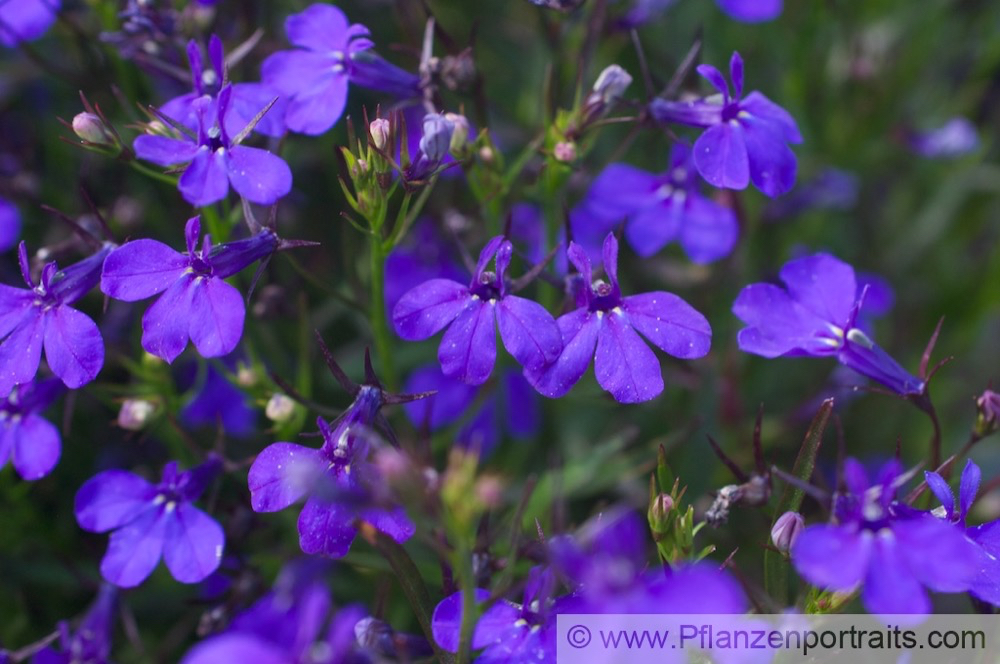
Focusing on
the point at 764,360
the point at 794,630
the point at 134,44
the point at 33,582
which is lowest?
the point at 33,582

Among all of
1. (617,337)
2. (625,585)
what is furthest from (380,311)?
(625,585)

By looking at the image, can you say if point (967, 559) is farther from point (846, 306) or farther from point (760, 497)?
point (846, 306)

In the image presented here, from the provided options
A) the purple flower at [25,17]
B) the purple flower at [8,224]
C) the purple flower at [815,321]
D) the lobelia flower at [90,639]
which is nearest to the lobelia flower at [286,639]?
the lobelia flower at [90,639]

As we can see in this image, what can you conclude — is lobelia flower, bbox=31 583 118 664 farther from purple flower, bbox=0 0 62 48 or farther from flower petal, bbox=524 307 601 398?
purple flower, bbox=0 0 62 48

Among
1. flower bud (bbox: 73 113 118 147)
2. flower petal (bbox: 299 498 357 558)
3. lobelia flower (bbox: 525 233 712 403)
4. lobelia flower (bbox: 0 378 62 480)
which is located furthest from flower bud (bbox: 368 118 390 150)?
lobelia flower (bbox: 0 378 62 480)

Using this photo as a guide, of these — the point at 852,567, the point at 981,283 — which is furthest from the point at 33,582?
the point at 981,283

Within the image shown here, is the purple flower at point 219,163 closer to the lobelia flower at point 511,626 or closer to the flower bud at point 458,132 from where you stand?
the flower bud at point 458,132
